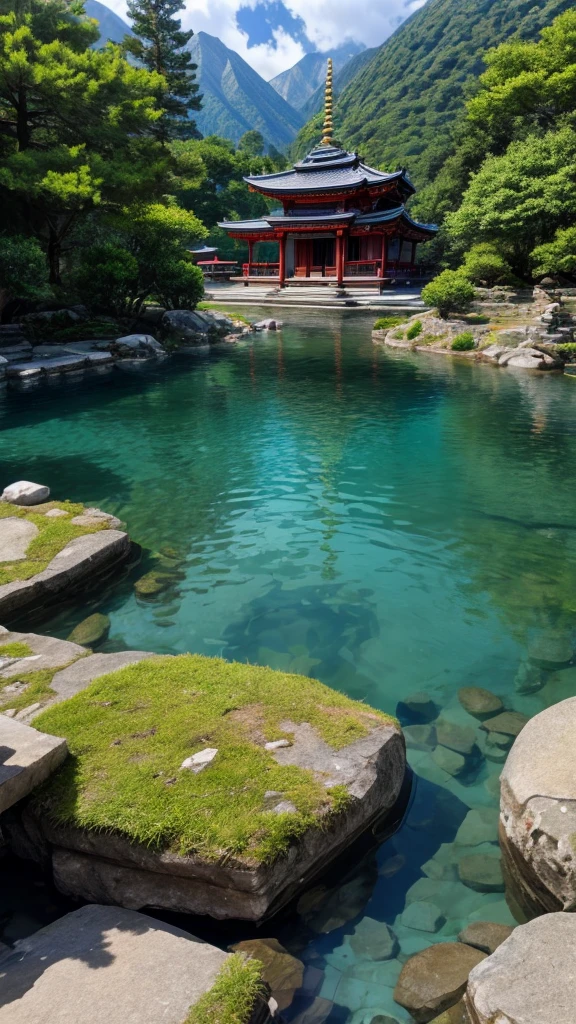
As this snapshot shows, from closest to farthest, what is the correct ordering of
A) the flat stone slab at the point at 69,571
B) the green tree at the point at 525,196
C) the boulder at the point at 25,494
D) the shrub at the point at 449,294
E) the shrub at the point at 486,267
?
the flat stone slab at the point at 69,571
the boulder at the point at 25,494
the shrub at the point at 449,294
the green tree at the point at 525,196
the shrub at the point at 486,267

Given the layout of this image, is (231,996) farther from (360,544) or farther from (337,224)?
(337,224)

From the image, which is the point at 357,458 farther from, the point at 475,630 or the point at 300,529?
the point at 475,630

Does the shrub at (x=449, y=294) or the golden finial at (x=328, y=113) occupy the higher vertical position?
the golden finial at (x=328, y=113)

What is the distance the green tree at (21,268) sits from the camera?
20281 millimetres

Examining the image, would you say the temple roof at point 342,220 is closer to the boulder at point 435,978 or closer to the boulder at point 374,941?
the boulder at point 374,941

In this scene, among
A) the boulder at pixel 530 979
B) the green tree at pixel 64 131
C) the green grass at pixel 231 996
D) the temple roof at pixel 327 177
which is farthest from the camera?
the temple roof at pixel 327 177

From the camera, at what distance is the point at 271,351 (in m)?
25.0

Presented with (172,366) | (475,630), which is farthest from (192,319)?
(475,630)

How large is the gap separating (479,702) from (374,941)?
2.44 meters

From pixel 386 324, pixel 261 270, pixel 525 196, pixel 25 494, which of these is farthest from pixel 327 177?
pixel 25 494

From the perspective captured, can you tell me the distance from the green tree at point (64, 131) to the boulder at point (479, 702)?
21372mm

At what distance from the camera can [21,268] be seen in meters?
20.5

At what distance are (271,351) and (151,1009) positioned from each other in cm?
2386

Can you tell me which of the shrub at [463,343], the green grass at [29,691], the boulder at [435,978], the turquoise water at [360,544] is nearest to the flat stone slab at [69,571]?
the turquoise water at [360,544]
